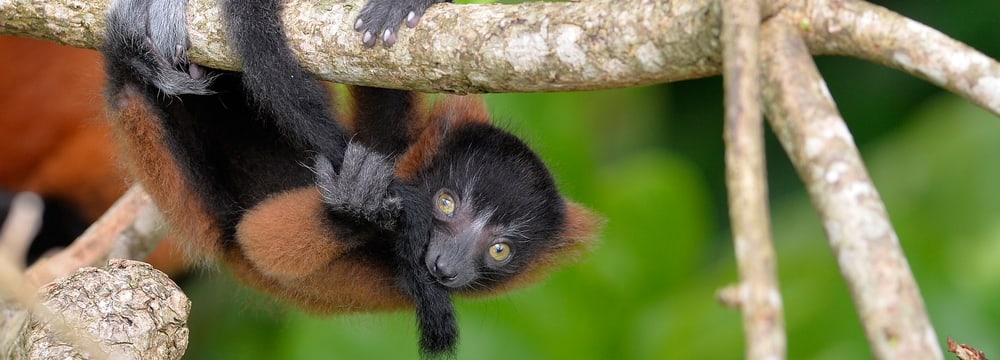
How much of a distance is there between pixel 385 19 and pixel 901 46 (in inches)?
48.3

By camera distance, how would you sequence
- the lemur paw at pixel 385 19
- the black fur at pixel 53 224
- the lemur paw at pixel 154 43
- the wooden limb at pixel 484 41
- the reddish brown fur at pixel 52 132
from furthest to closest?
the reddish brown fur at pixel 52 132 < the black fur at pixel 53 224 < the lemur paw at pixel 154 43 < the lemur paw at pixel 385 19 < the wooden limb at pixel 484 41

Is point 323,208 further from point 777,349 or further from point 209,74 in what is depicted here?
point 777,349

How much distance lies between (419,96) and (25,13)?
1248 mm

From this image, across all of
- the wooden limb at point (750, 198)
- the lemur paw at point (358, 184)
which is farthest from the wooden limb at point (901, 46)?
the lemur paw at point (358, 184)

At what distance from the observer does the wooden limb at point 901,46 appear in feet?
5.95

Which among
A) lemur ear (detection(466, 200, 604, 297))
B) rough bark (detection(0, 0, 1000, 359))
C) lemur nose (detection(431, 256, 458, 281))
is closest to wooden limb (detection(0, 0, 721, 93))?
rough bark (detection(0, 0, 1000, 359))

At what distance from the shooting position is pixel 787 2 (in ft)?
6.39

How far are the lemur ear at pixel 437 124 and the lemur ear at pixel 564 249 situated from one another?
1.47 feet

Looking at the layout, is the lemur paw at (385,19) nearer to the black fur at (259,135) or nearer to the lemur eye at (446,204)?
the black fur at (259,135)

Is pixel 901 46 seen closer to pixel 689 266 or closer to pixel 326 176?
pixel 326 176

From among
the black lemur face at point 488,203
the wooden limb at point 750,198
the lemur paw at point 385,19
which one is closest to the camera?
the wooden limb at point 750,198

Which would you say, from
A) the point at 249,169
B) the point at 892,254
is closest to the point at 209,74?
the point at 249,169

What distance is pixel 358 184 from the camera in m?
2.83

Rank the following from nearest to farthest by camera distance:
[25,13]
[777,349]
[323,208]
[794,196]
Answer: [777,349] < [25,13] < [323,208] < [794,196]
